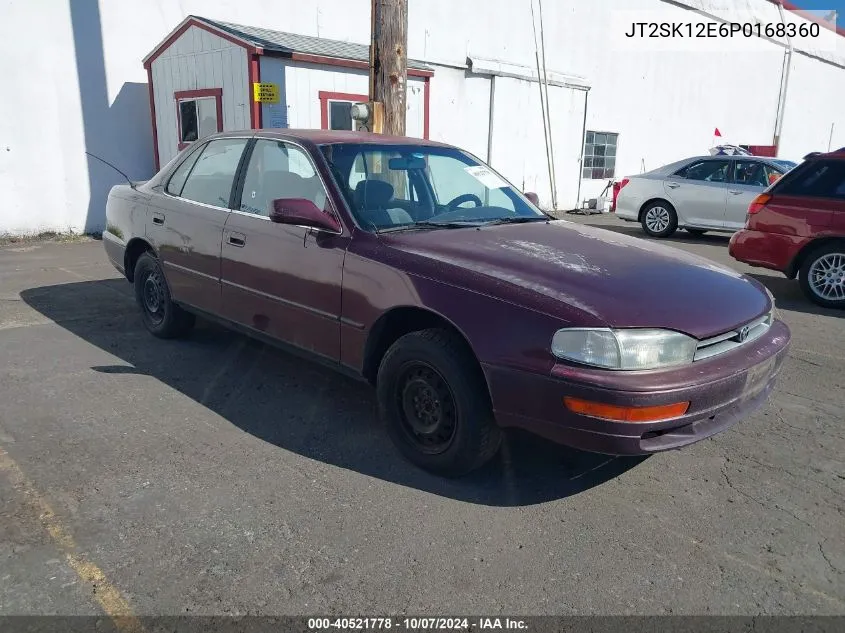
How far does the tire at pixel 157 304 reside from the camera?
16.6 ft

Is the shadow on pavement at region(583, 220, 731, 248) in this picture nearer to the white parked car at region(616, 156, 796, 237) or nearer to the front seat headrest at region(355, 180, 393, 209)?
the white parked car at region(616, 156, 796, 237)

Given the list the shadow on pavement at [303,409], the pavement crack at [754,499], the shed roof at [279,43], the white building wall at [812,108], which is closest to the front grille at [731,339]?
the pavement crack at [754,499]

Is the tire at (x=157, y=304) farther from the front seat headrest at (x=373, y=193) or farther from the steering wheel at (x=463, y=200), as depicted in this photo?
the steering wheel at (x=463, y=200)

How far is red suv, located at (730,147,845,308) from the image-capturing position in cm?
667

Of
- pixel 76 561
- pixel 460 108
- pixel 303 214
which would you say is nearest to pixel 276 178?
pixel 303 214

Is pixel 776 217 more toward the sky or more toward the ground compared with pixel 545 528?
more toward the sky

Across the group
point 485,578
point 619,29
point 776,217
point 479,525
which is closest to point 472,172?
point 479,525

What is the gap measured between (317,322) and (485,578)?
171cm

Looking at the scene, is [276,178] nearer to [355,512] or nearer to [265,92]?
[355,512]

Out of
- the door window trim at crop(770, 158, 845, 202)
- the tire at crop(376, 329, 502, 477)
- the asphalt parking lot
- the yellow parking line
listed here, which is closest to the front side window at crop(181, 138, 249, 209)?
the asphalt parking lot

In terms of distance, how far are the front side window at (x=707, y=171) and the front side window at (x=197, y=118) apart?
7.77 metres

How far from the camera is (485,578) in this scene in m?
2.50

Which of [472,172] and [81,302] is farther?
[81,302]

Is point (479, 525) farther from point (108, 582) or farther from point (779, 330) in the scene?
point (779, 330)
